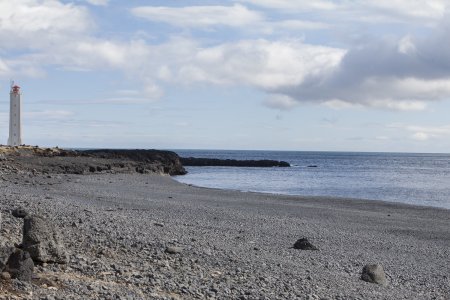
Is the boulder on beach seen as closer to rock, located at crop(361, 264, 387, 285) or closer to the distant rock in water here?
rock, located at crop(361, 264, 387, 285)

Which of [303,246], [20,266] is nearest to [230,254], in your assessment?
[303,246]

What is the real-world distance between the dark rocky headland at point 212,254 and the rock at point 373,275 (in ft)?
0.06

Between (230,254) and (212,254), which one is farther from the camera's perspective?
(230,254)

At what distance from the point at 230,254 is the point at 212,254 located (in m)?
0.41

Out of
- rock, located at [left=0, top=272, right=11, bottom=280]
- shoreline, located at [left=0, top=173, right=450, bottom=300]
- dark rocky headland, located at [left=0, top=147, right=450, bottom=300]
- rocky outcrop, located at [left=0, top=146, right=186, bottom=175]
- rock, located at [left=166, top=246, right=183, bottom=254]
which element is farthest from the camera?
rocky outcrop, located at [left=0, top=146, right=186, bottom=175]

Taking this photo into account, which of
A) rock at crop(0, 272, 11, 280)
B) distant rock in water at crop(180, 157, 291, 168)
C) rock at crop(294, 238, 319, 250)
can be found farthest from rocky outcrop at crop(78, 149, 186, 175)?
rock at crop(0, 272, 11, 280)

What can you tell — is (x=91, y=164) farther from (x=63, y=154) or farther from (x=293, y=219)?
(x=293, y=219)

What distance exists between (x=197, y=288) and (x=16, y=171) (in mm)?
29169

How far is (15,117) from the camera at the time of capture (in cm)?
6378

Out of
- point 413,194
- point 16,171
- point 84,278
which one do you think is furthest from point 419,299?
point 413,194

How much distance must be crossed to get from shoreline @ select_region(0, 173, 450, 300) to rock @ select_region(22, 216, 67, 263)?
183mm

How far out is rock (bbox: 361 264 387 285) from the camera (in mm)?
11039

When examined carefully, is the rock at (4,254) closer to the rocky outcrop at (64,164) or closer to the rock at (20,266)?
the rock at (20,266)

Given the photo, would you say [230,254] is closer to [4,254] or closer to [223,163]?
[4,254]
